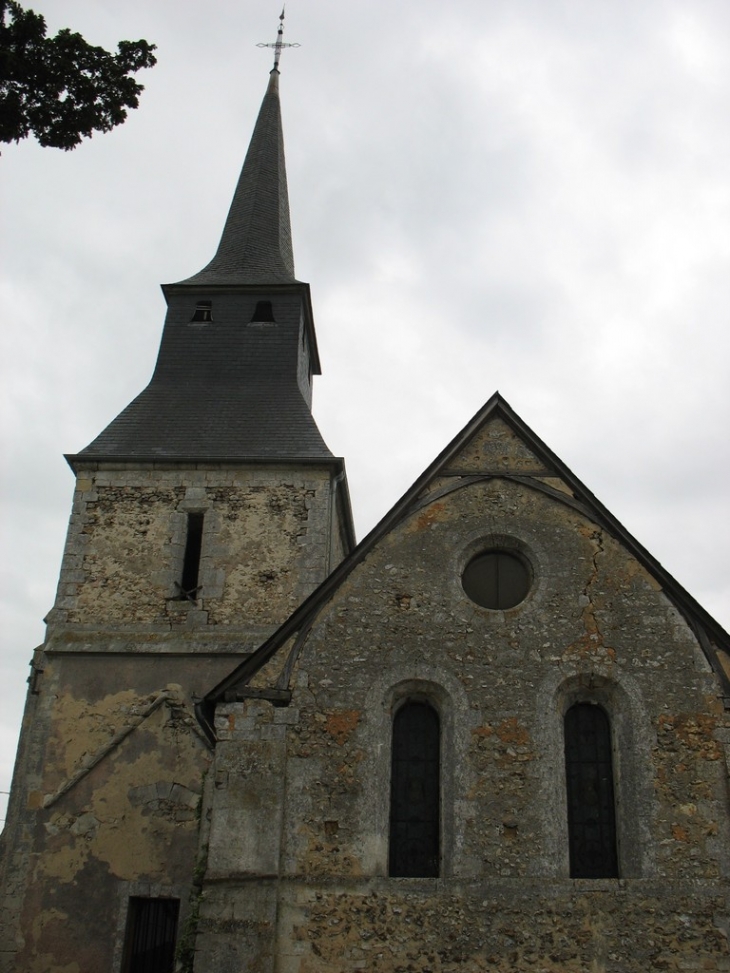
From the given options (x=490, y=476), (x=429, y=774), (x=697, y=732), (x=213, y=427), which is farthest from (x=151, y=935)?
(x=213, y=427)

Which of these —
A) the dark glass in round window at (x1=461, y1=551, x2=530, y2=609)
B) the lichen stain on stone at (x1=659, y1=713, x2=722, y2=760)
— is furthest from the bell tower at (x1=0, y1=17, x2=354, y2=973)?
the lichen stain on stone at (x1=659, y1=713, x2=722, y2=760)

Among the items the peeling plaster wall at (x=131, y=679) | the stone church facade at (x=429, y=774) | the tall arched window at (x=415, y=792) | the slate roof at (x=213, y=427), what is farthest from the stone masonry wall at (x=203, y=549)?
the tall arched window at (x=415, y=792)

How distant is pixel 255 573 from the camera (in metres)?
14.8

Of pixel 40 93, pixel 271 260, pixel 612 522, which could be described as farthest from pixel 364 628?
pixel 271 260

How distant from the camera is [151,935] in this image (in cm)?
1248

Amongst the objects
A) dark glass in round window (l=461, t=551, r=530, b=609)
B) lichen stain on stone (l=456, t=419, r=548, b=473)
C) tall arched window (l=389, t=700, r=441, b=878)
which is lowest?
tall arched window (l=389, t=700, r=441, b=878)

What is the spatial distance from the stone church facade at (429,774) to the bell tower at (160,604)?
5 cm

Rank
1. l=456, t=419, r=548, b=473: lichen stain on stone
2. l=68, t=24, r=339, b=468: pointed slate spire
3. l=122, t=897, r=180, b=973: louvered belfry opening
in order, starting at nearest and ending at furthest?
l=456, t=419, r=548, b=473: lichen stain on stone
l=122, t=897, r=180, b=973: louvered belfry opening
l=68, t=24, r=339, b=468: pointed slate spire

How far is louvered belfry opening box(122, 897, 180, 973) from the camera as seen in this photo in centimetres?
1230

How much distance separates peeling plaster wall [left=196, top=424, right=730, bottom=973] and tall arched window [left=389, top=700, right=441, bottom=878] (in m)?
0.15

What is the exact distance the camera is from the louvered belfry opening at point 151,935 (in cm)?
1230

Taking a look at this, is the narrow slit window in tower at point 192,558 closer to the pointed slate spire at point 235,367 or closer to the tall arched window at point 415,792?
the pointed slate spire at point 235,367

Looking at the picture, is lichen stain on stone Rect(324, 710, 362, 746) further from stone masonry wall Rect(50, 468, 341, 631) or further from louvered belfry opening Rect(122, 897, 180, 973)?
stone masonry wall Rect(50, 468, 341, 631)

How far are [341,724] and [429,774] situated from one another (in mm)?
917
